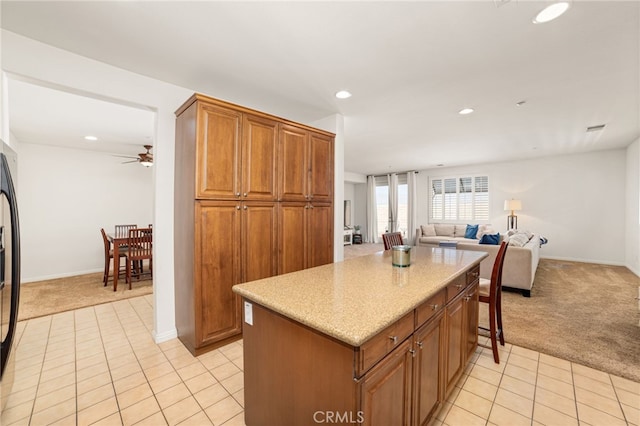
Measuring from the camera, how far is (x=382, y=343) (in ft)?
3.54

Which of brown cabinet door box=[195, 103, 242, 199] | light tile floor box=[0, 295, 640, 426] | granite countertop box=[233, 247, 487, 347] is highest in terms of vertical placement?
brown cabinet door box=[195, 103, 242, 199]

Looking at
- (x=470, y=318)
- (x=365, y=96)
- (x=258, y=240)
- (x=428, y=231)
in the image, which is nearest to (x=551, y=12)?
(x=365, y=96)

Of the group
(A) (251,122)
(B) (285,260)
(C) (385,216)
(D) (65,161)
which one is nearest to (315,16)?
(A) (251,122)

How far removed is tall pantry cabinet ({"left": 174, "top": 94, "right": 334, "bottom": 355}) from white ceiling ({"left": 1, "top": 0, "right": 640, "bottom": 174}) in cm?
41

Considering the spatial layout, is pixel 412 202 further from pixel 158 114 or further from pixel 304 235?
pixel 158 114

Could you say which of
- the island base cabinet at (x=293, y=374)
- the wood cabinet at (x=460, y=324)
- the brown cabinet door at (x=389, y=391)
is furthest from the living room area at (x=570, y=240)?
the island base cabinet at (x=293, y=374)

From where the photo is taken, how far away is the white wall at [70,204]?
4.77 metres

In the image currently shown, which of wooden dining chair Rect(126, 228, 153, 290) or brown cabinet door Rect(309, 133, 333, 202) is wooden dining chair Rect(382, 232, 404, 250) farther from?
wooden dining chair Rect(126, 228, 153, 290)

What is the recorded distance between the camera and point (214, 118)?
2.35 metres

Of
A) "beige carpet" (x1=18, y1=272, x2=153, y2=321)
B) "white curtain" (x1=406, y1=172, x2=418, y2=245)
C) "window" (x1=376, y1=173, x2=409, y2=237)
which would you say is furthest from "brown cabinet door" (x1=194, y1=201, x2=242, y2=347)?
"window" (x1=376, y1=173, x2=409, y2=237)

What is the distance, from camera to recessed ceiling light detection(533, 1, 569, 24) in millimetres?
1629

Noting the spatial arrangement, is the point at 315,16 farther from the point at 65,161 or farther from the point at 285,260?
the point at 65,161

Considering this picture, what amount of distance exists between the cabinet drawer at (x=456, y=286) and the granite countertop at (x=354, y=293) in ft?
0.21

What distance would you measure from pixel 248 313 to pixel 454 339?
132 cm
